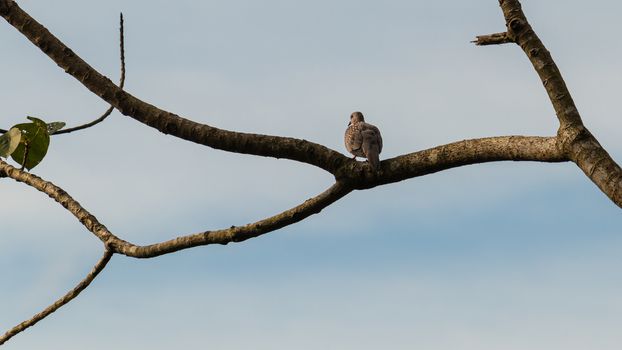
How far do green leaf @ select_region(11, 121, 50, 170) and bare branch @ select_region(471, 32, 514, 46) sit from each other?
3671 millimetres

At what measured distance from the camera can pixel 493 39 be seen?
6035 mm

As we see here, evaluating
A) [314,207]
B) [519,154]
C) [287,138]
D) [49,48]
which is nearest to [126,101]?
[49,48]

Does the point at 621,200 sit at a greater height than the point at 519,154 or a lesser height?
lesser

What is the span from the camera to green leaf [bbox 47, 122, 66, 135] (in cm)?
741

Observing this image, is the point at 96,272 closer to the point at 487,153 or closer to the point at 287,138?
the point at 287,138

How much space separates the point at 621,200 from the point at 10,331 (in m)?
4.94

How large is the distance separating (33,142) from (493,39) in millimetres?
3905

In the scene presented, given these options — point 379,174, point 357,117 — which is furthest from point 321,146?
point 357,117

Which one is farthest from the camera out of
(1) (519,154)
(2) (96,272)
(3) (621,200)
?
(2) (96,272)

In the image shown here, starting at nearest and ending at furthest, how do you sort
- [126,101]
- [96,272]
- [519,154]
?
[519,154], [126,101], [96,272]

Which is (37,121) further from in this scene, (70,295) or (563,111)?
(563,111)

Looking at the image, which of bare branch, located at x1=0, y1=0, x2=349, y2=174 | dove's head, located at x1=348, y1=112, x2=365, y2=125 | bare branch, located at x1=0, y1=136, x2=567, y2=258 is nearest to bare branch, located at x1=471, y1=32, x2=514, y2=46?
bare branch, located at x1=0, y1=136, x2=567, y2=258

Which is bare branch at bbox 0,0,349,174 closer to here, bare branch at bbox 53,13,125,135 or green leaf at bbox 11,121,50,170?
bare branch at bbox 53,13,125,135

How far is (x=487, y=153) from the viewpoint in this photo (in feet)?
19.7
